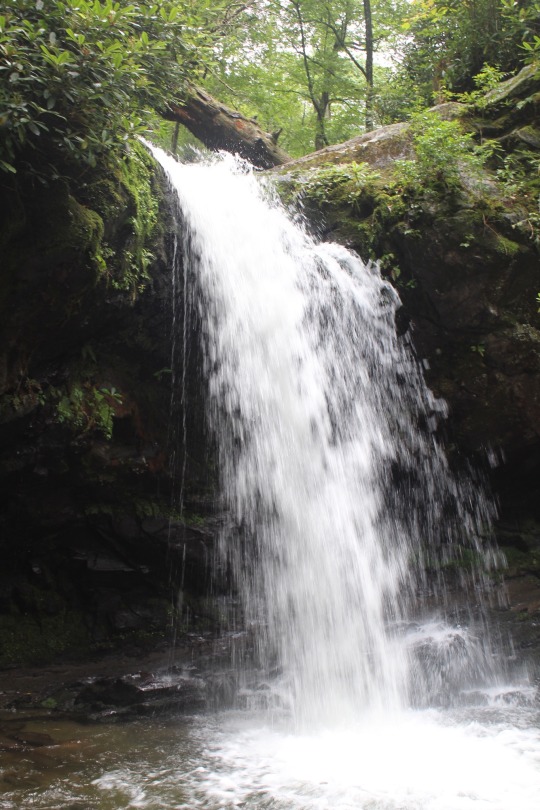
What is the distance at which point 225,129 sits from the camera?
10.5m

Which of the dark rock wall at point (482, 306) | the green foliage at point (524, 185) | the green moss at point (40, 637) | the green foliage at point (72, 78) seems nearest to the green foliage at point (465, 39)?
the green foliage at point (524, 185)

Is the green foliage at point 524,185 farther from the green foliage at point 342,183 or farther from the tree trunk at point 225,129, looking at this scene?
the tree trunk at point 225,129

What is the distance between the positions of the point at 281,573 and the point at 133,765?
2658 mm

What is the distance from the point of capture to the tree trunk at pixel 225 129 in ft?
33.7

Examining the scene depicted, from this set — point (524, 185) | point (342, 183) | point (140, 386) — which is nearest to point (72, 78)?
point (140, 386)

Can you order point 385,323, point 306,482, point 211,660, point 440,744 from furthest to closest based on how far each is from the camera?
point 385,323
point 306,482
point 211,660
point 440,744

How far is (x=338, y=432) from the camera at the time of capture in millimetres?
6816

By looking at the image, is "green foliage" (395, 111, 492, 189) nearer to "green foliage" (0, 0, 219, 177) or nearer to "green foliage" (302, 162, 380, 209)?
"green foliage" (302, 162, 380, 209)

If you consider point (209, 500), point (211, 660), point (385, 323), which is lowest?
point (211, 660)

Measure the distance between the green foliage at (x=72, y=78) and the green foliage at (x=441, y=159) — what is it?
Answer: 3.58 metres

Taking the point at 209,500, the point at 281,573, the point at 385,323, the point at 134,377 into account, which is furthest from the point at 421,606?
the point at 134,377

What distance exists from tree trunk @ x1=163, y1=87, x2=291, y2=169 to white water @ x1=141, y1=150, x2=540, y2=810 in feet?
7.91

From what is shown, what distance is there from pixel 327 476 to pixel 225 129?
720 cm

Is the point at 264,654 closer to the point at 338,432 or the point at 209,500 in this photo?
the point at 209,500
